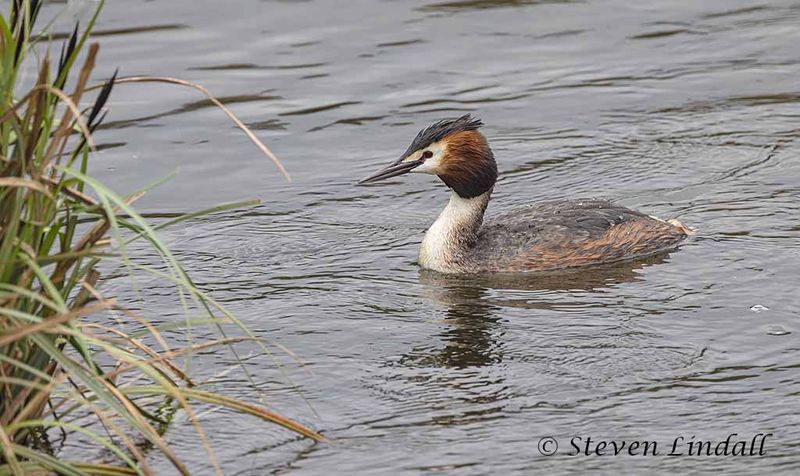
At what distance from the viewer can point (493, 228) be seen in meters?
8.64

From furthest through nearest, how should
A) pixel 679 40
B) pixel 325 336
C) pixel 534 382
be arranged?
1. pixel 679 40
2. pixel 325 336
3. pixel 534 382

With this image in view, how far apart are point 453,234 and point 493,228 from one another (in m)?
0.30

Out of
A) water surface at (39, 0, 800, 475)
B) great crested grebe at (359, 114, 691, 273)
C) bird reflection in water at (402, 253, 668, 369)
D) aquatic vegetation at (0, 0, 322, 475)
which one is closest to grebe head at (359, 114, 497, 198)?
great crested grebe at (359, 114, 691, 273)

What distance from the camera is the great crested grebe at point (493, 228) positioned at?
332 inches

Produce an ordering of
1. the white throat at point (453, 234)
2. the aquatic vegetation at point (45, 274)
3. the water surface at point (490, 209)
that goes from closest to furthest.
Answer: the aquatic vegetation at point (45, 274)
the water surface at point (490, 209)
the white throat at point (453, 234)

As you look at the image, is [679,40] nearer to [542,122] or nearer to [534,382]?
[542,122]

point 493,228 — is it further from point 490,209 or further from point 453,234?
point 490,209

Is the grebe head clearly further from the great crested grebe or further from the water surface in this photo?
the water surface

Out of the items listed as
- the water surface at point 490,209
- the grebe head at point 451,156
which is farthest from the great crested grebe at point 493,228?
the water surface at point 490,209

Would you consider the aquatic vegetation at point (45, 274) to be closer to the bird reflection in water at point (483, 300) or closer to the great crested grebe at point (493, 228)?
the bird reflection in water at point (483, 300)

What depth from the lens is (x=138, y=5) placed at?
549 inches

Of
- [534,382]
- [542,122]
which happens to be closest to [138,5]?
[542,122]

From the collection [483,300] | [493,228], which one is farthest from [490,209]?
[483,300]

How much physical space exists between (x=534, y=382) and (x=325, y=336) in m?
1.24
